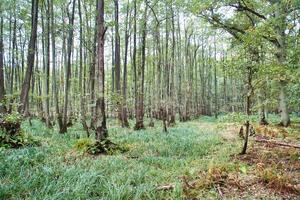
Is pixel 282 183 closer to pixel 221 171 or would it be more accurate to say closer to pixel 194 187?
pixel 221 171

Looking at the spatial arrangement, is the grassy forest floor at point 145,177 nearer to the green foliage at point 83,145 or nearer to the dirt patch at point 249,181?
the dirt patch at point 249,181

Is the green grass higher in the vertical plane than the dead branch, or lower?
higher

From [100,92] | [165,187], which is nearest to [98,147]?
[100,92]

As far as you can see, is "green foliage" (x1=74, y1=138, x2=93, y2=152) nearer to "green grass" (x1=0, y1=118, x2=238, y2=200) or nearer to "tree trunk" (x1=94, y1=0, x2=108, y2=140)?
"green grass" (x1=0, y1=118, x2=238, y2=200)

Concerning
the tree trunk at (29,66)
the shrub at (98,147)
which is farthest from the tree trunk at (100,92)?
the tree trunk at (29,66)

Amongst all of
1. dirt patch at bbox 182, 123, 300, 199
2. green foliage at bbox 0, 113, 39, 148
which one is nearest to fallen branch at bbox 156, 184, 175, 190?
dirt patch at bbox 182, 123, 300, 199

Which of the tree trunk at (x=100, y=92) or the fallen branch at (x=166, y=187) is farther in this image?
the tree trunk at (x=100, y=92)

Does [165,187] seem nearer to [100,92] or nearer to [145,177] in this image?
[145,177]

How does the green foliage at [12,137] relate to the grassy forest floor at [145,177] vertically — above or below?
above

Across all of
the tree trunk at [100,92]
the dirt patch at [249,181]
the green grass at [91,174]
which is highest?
the tree trunk at [100,92]

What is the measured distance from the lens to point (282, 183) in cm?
556

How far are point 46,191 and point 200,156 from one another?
5104mm

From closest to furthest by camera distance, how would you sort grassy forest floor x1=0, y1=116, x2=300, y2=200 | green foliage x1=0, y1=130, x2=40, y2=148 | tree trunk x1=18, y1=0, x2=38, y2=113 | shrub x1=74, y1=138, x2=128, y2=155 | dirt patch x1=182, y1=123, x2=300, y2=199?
grassy forest floor x1=0, y1=116, x2=300, y2=200
dirt patch x1=182, y1=123, x2=300, y2=199
shrub x1=74, y1=138, x2=128, y2=155
green foliage x1=0, y1=130, x2=40, y2=148
tree trunk x1=18, y1=0, x2=38, y2=113

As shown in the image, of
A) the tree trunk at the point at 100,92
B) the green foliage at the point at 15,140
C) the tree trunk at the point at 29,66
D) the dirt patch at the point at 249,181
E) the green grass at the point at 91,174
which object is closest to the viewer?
the green grass at the point at 91,174
